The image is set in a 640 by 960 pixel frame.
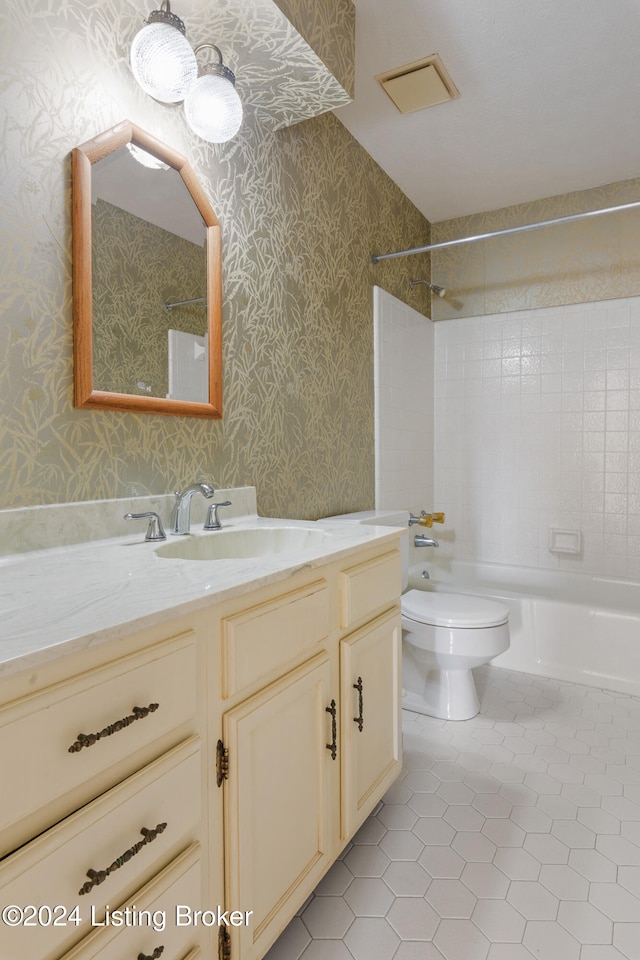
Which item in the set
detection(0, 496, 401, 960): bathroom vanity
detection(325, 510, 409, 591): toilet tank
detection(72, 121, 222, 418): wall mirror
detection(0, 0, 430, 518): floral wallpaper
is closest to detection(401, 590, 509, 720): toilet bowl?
detection(325, 510, 409, 591): toilet tank

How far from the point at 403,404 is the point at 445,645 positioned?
1.31 meters

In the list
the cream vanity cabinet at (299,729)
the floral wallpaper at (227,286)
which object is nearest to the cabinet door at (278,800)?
the cream vanity cabinet at (299,729)

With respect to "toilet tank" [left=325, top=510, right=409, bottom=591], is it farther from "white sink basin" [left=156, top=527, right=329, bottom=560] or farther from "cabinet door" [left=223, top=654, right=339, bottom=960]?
"cabinet door" [left=223, top=654, right=339, bottom=960]

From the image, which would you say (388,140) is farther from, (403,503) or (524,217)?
(403,503)

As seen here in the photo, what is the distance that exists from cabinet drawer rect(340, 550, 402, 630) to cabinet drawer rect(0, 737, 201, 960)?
1.65ft

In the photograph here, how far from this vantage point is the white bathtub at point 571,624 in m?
2.39

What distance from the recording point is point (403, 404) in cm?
291

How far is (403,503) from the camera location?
9.61 ft

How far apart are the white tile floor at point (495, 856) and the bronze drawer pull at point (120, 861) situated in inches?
25.2

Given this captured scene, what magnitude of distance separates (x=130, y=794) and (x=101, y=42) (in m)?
1.51

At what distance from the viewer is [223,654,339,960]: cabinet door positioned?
91 centimetres

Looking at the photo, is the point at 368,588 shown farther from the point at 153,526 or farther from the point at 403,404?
the point at 403,404

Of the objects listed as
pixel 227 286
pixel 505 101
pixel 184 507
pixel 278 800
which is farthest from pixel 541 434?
pixel 278 800

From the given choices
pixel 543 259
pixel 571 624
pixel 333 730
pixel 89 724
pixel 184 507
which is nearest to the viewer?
pixel 89 724
